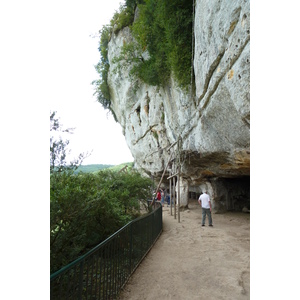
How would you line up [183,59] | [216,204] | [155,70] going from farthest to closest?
1. [216,204]
2. [155,70]
3. [183,59]

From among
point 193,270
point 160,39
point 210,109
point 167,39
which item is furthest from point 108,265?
point 160,39

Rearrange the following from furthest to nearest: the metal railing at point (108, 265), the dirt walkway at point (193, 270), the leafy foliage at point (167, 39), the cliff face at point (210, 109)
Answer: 1. the leafy foliage at point (167, 39)
2. the cliff face at point (210, 109)
3. the dirt walkway at point (193, 270)
4. the metal railing at point (108, 265)

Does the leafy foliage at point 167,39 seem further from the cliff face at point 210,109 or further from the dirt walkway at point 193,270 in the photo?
the dirt walkway at point 193,270

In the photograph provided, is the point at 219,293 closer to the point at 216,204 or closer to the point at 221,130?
the point at 221,130

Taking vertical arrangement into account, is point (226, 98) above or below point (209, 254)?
above

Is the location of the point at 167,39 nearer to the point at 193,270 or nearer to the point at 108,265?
the point at 193,270

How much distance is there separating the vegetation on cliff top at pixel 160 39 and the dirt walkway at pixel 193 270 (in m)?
6.14

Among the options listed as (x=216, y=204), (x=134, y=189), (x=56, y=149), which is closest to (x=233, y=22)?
(x=56, y=149)

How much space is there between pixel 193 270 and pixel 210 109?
14.6 ft

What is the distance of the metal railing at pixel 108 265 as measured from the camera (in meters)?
2.62

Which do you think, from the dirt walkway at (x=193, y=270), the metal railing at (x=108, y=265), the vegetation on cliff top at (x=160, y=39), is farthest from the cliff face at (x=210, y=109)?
the metal railing at (x=108, y=265)

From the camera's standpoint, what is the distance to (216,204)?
1318 centimetres

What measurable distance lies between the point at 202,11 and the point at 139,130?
13.2 m

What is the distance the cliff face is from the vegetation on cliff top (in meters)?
0.89
